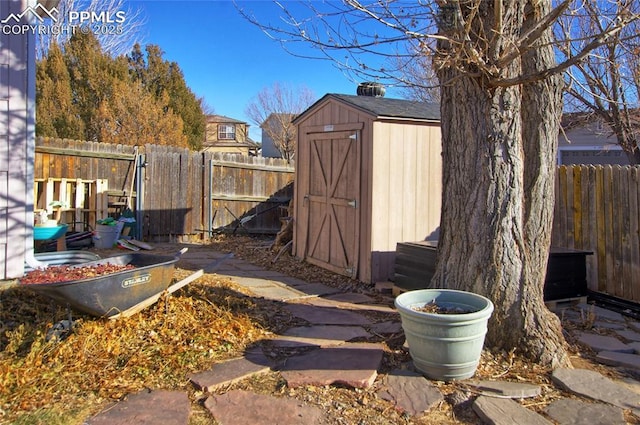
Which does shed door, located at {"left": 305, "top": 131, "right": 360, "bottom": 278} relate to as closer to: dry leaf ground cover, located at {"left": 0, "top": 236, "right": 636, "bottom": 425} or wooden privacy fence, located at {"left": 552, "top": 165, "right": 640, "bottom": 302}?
dry leaf ground cover, located at {"left": 0, "top": 236, "right": 636, "bottom": 425}

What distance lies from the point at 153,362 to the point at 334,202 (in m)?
4.21

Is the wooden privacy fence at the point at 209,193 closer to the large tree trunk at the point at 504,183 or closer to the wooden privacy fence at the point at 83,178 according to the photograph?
the wooden privacy fence at the point at 83,178

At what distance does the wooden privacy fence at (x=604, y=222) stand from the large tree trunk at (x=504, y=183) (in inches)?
91.7

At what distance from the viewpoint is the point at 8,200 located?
4.94 m

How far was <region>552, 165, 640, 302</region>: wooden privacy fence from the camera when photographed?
588 centimetres

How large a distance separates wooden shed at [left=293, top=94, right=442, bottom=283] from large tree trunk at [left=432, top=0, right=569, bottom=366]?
237 cm

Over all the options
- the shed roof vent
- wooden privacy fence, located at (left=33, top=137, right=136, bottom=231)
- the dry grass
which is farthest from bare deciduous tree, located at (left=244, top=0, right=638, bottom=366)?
wooden privacy fence, located at (left=33, top=137, right=136, bottom=231)

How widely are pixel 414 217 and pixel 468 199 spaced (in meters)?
2.90

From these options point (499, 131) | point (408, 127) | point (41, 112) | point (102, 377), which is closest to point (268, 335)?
point (102, 377)

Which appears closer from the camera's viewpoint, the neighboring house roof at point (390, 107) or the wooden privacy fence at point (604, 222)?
the wooden privacy fence at point (604, 222)

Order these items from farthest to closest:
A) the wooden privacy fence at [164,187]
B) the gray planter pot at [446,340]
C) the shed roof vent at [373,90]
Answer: the wooden privacy fence at [164,187] → the shed roof vent at [373,90] → the gray planter pot at [446,340]

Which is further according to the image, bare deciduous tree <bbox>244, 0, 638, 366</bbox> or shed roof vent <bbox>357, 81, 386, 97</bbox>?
shed roof vent <bbox>357, 81, 386, 97</bbox>

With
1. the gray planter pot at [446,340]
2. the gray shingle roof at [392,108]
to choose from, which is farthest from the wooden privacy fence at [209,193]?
the gray planter pot at [446,340]

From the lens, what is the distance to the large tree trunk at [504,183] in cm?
394
